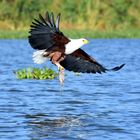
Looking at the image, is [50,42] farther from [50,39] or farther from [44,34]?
[44,34]

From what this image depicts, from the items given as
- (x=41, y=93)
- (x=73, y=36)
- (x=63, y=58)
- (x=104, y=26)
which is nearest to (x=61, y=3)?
(x=104, y=26)

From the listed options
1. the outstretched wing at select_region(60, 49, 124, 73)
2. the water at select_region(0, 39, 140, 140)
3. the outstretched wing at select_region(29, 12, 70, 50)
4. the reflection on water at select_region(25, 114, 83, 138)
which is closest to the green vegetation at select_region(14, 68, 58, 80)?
the water at select_region(0, 39, 140, 140)

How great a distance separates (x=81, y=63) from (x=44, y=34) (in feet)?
3.47

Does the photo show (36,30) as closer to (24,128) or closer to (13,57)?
(24,128)

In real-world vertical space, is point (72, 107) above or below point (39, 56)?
below

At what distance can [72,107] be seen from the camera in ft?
47.1

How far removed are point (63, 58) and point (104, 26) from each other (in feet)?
77.8

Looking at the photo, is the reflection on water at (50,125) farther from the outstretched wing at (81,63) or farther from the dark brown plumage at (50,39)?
the outstretched wing at (81,63)

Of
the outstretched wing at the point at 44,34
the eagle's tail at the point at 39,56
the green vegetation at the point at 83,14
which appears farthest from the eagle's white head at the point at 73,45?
the green vegetation at the point at 83,14

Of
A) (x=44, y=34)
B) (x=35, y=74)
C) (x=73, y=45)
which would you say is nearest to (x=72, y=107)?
(x=73, y=45)

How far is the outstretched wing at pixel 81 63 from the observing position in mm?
14010

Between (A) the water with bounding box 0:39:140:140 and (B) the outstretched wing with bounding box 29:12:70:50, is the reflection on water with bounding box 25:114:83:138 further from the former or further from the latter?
(B) the outstretched wing with bounding box 29:12:70:50

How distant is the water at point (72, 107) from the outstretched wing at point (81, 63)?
72 centimetres

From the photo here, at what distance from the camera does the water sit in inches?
452
